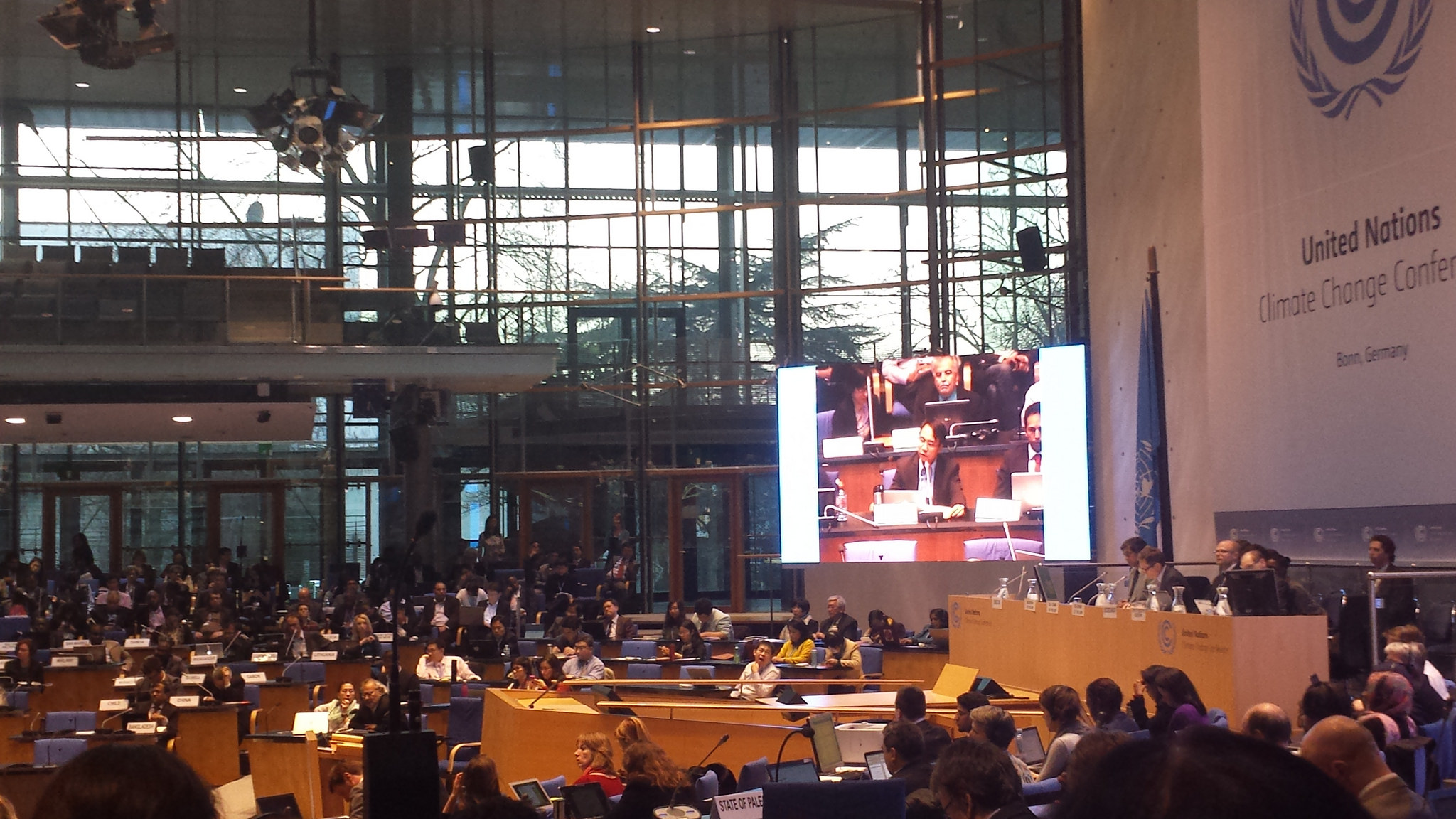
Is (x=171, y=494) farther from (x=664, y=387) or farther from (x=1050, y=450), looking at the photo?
(x=1050, y=450)

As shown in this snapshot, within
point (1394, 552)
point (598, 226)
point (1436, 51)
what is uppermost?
point (598, 226)

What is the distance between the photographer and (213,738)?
34.1 feet

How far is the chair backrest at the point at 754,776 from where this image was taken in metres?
6.00

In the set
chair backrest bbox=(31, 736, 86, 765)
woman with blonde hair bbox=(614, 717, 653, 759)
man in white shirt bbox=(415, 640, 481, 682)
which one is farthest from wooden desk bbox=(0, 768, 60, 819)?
man in white shirt bbox=(415, 640, 481, 682)

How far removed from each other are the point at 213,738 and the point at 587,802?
17.9 ft

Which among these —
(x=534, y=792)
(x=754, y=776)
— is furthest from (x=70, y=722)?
(x=754, y=776)

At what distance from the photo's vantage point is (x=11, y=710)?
1077cm

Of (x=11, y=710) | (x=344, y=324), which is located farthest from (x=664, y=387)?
(x=11, y=710)

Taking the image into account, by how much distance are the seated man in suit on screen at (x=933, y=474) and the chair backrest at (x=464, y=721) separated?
515 cm

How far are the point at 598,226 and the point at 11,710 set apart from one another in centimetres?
1079

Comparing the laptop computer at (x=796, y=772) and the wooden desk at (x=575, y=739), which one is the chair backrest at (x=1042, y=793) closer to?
the laptop computer at (x=796, y=772)

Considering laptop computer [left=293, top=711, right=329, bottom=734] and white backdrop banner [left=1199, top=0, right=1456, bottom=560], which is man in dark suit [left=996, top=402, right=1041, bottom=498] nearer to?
white backdrop banner [left=1199, top=0, right=1456, bottom=560]

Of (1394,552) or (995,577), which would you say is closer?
(1394,552)

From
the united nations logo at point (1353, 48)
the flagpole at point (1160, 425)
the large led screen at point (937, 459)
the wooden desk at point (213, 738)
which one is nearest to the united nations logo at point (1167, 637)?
the united nations logo at point (1353, 48)
